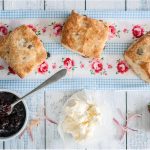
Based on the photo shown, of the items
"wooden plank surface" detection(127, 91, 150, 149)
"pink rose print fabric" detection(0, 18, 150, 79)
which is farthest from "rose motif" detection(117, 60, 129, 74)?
"wooden plank surface" detection(127, 91, 150, 149)

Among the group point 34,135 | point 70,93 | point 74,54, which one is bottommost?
point 34,135

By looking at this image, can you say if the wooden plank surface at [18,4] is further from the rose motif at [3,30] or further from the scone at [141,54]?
the scone at [141,54]

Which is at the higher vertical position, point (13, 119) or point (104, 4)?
point (104, 4)

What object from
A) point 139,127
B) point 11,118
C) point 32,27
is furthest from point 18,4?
point 139,127

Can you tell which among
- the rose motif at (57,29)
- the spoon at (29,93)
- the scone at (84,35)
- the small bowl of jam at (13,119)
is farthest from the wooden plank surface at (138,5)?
the small bowl of jam at (13,119)

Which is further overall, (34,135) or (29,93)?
(34,135)

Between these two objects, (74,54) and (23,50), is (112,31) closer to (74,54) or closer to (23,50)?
(74,54)

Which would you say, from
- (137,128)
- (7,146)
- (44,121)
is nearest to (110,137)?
(137,128)
